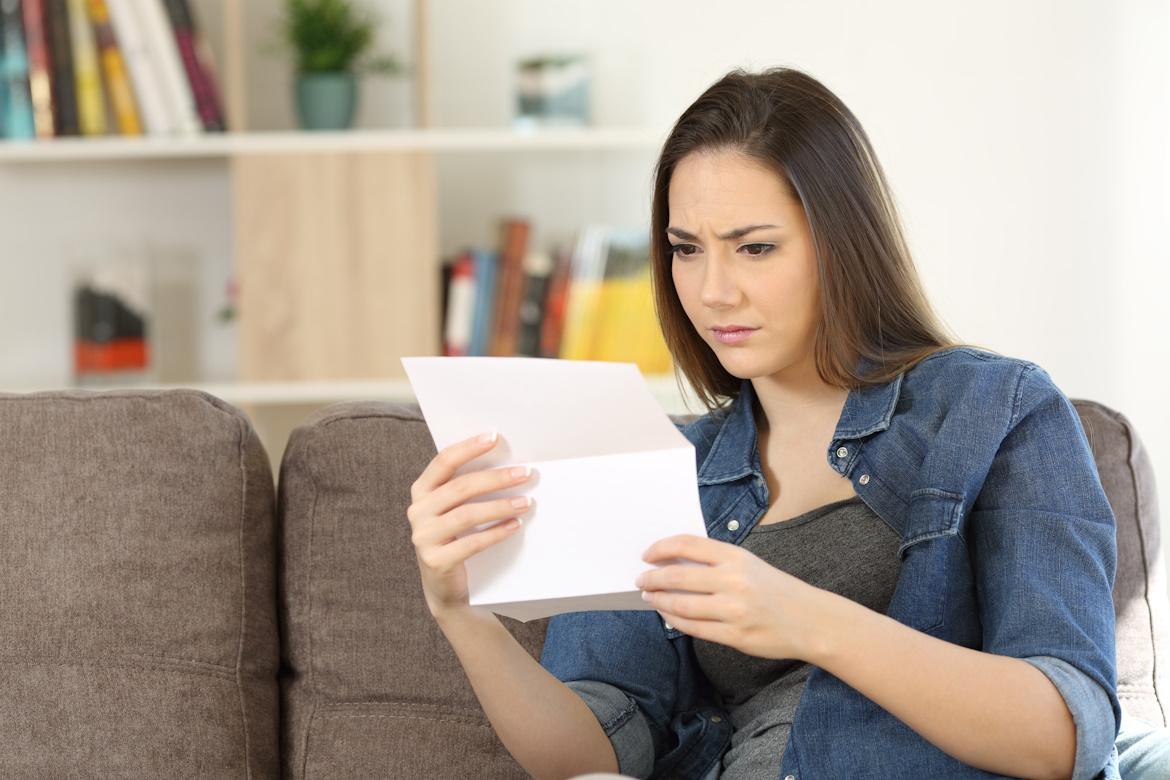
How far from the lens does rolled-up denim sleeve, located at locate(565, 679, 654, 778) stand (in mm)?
1306

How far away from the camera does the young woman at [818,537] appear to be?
1.03 meters

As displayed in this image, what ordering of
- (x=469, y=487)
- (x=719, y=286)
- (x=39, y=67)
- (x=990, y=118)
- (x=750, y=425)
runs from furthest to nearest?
(x=990, y=118), (x=39, y=67), (x=750, y=425), (x=719, y=286), (x=469, y=487)

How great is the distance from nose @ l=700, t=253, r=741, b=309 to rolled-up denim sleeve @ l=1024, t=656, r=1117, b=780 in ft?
1.39

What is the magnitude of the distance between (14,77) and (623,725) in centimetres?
206

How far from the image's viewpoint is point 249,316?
8.84ft

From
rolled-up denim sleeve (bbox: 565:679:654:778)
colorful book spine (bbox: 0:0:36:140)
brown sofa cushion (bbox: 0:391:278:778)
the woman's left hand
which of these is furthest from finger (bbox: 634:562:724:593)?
colorful book spine (bbox: 0:0:36:140)

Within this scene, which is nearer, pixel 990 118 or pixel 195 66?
pixel 195 66

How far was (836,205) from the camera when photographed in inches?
49.6

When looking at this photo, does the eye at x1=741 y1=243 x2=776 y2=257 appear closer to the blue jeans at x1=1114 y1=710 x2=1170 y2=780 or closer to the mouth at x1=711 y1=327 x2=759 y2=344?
the mouth at x1=711 y1=327 x2=759 y2=344

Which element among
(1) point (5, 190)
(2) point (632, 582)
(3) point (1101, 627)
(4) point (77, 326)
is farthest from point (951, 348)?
(1) point (5, 190)

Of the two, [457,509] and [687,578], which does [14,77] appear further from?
[687,578]

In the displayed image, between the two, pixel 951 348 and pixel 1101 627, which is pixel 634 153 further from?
pixel 1101 627

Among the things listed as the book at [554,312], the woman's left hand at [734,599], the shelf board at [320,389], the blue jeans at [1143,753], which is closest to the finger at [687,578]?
the woman's left hand at [734,599]

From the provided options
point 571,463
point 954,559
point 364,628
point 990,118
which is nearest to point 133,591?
point 364,628
